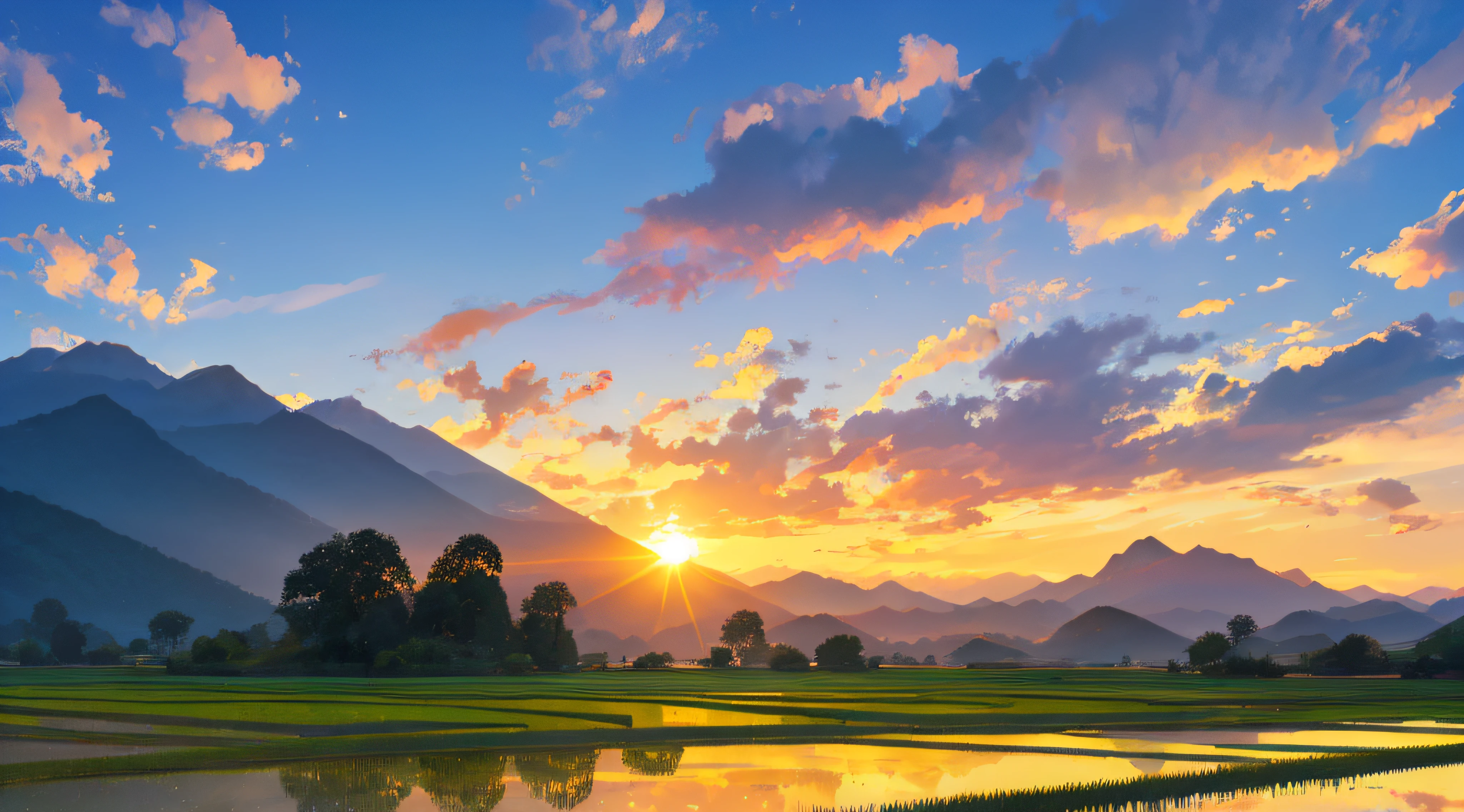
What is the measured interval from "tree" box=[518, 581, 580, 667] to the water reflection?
87.2 meters

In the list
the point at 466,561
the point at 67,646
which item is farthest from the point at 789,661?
the point at 67,646

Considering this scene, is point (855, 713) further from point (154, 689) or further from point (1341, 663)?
point (1341, 663)

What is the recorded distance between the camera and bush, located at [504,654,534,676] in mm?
105625

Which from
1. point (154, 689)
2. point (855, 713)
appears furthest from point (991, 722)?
point (154, 689)

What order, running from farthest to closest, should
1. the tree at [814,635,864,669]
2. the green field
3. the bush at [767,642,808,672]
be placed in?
the bush at [767,642,808,672]
the tree at [814,635,864,669]
the green field

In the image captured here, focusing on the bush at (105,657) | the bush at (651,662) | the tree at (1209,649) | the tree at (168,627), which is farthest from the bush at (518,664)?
the tree at (168,627)

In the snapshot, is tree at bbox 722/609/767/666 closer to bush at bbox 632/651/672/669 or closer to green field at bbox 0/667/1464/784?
bush at bbox 632/651/672/669

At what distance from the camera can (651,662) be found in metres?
137

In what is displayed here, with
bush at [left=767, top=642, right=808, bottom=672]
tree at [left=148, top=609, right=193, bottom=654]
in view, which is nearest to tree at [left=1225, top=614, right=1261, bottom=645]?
bush at [left=767, top=642, right=808, bottom=672]

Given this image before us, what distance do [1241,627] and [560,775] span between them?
200 metres

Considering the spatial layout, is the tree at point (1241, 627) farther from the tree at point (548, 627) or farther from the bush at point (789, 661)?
the tree at point (548, 627)

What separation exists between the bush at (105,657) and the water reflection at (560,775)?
134769mm

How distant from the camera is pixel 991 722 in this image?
49594mm

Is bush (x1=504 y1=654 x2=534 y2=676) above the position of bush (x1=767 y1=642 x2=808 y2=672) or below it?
above
